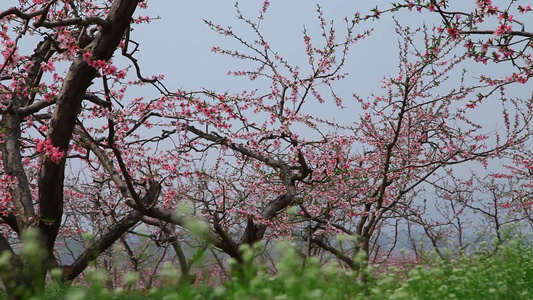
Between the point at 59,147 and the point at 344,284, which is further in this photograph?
the point at 59,147

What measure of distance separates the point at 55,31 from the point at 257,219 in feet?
15.0

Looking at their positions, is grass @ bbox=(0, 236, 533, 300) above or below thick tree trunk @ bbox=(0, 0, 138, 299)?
below

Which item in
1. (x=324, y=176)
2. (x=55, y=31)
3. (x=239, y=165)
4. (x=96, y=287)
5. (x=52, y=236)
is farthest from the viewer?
(x=239, y=165)

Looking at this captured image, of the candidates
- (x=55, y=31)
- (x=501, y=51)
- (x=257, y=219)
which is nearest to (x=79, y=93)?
(x=55, y=31)

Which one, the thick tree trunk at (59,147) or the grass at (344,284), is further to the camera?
the thick tree trunk at (59,147)

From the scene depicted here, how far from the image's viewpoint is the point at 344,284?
3934 millimetres

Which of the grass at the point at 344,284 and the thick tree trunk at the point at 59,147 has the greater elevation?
the thick tree trunk at the point at 59,147

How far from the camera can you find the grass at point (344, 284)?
2.85m

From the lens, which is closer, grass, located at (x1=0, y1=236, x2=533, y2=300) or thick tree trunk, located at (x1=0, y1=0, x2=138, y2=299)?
grass, located at (x1=0, y1=236, x2=533, y2=300)

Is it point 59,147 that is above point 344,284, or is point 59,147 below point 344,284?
above

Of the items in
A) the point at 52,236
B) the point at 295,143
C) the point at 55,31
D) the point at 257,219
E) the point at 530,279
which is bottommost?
the point at 530,279

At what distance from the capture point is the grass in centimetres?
285

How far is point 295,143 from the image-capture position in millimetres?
7934

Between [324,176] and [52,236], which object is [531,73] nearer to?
[324,176]
